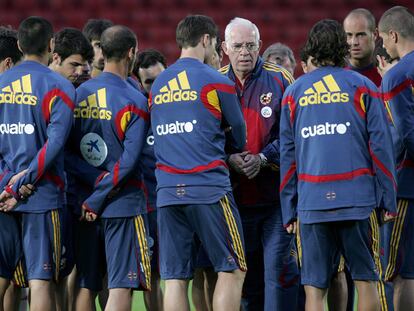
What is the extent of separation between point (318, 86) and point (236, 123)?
56 centimetres

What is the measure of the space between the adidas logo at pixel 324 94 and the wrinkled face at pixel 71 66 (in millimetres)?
1581

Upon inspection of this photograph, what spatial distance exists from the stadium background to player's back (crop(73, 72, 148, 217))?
883 centimetres

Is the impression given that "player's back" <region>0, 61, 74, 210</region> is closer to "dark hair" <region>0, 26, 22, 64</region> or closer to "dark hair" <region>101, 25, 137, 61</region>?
"dark hair" <region>101, 25, 137, 61</region>

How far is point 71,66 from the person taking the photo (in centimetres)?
585

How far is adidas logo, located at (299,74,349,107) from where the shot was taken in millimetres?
4957

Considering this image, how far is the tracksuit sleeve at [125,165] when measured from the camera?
532 cm

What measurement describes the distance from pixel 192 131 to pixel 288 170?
596mm

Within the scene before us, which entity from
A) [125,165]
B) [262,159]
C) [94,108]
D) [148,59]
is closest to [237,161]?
[262,159]

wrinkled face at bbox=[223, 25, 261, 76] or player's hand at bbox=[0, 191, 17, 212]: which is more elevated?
wrinkled face at bbox=[223, 25, 261, 76]

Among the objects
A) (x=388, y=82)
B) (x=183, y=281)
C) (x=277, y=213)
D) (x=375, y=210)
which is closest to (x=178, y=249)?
(x=183, y=281)

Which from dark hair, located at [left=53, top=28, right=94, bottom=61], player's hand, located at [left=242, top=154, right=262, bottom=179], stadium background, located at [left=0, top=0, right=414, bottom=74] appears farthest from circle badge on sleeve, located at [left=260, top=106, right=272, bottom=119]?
stadium background, located at [left=0, top=0, right=414, bottom=74]

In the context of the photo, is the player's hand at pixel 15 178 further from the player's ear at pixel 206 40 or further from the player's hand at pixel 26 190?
→ the player's ear at pixel 206 40

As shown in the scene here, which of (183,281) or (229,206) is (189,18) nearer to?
(229,206)

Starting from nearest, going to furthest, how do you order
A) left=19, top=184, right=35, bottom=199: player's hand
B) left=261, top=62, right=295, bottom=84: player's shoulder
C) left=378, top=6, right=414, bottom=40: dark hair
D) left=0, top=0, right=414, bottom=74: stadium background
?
left=19, top=184, right=35, bottom=199: player's hand → left=378, top=6, right=414, bottom=40: dark hair → left=261, top=62, right=295, bottom=84: player's shoulder → left=0, top=0, right=414, bottom=74: stadium background
